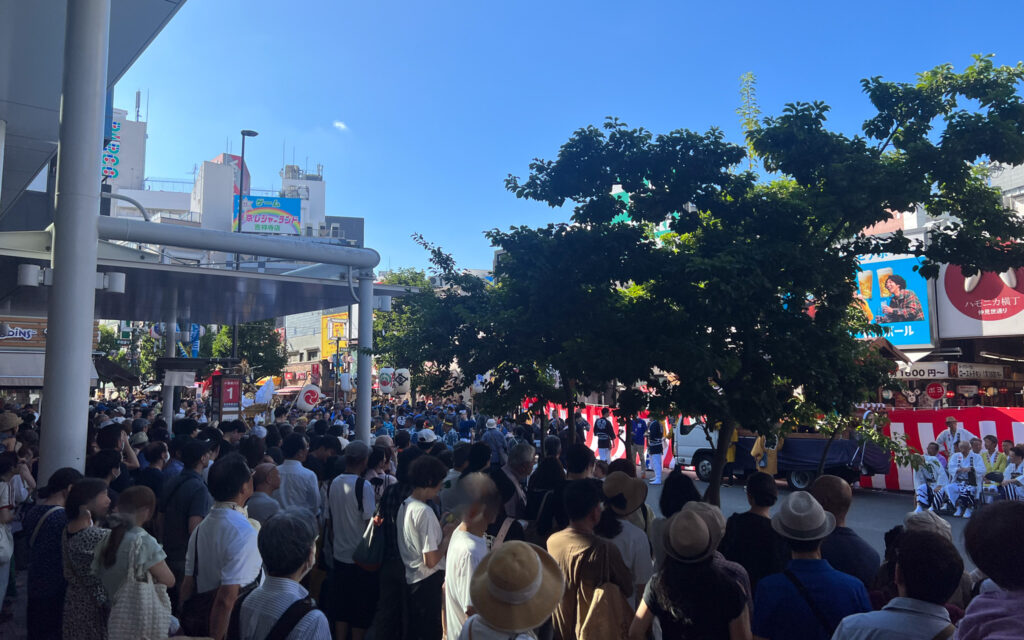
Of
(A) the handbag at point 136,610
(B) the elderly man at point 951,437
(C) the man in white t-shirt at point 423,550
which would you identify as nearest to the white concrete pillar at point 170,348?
(C) the man in white t-shirt at point 423,550

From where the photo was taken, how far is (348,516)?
6109 millimetres

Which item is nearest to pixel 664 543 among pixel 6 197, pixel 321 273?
pixel 321 273

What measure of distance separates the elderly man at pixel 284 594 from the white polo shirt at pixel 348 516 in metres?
2.55

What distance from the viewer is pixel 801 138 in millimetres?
6422

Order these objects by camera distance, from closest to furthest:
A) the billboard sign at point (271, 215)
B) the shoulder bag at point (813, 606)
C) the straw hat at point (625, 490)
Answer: the shoulder bag at point (813, 606)
the straw hat at point (625, 490)
the billboard sign at point (271, 215)

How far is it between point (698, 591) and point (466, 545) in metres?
1.39

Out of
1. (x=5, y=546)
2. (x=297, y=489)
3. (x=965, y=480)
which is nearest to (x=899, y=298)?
(x=965, y=480)

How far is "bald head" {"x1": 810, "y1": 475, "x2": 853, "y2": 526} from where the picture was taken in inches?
184

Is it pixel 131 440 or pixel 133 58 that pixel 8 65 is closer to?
pixel 133 58

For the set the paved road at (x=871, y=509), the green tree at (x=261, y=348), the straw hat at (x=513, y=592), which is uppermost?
the green tree at (x=261, y=348)

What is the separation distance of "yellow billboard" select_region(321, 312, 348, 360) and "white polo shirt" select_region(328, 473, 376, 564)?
59614mm

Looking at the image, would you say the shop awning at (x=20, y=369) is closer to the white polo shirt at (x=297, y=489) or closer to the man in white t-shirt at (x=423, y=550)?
the white polo shirt at (x=297, y=489)

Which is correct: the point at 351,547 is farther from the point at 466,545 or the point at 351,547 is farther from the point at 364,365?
the point at 364,365

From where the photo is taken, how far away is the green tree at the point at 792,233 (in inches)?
234
